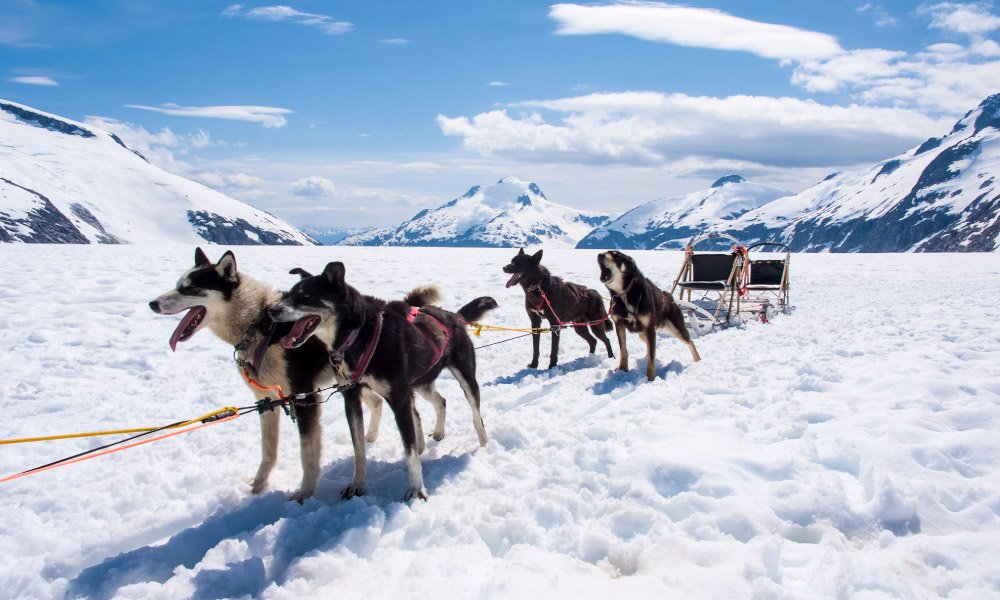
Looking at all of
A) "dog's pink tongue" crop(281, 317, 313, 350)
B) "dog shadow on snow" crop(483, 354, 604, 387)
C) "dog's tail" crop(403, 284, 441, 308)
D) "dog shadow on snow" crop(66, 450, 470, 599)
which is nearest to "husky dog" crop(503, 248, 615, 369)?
"dog shadow on snow" crop(483, 354, 604, 387)

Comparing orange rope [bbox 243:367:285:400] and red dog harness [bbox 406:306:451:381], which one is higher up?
red dog harness [bbox 406:306:451:381]

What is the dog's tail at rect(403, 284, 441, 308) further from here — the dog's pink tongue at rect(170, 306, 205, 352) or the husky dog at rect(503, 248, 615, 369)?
the husky dog at rect(503, 248, 615, 369)

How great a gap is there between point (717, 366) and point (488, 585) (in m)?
5.81

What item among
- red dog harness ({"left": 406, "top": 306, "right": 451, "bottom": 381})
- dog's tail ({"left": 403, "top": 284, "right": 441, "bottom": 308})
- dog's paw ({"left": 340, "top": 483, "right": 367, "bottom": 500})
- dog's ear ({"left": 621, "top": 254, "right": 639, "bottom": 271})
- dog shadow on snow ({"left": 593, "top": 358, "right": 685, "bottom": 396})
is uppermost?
dog's ear ({"left": 621, "top": 254, "right": 639, "bottom": 271})

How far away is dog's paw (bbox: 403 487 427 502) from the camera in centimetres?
465

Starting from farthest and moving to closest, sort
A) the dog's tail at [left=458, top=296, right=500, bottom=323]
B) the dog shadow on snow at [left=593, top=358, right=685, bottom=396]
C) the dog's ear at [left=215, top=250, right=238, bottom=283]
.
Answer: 1. the dog shadow on snow at [left=593, top=358, right=685, bottom=396]
2. the dog's tail at [left=458, top=296, right=500, bottom=323]
3. the dog's ear at [left=215, top=250, right=238, bottom=283]

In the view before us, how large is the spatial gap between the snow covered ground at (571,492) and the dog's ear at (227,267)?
181 centimetres

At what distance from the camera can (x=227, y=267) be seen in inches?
185

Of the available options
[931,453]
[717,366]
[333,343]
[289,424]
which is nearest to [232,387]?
[289,424]

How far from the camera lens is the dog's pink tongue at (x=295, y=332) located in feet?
14.1

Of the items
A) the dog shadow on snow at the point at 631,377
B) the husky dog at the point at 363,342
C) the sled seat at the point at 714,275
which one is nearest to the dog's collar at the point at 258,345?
the husky dog at the point at 363,342

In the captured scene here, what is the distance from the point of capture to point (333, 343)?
4.56 metres

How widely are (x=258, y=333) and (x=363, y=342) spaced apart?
0.89 metres

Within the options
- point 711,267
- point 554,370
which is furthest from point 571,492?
point 711,267
